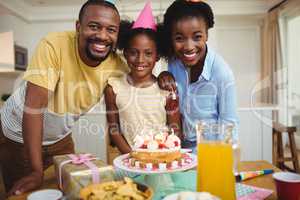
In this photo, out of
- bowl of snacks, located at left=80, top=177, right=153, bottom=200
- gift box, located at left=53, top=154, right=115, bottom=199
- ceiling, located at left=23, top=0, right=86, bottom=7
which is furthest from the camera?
ceiling, located at left=23, top=0, right=86, bottom=7

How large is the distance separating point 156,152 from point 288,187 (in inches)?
12.2

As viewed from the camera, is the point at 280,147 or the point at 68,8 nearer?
the point at 280,147

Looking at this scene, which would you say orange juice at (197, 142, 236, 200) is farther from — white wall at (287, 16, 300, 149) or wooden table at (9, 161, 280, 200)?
white wall at (287, 16, 300, 149)

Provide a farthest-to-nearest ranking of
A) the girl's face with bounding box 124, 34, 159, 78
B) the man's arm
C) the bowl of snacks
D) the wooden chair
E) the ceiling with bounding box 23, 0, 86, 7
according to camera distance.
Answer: the ceiling with bounding box 23, 0, 86, 7, the wooden chair, the girl's face with bounding box 124, 34, 159, 78, the man's arm, the bowl of snacks

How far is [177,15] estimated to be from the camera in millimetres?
915

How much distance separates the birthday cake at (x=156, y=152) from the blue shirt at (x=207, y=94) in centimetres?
19

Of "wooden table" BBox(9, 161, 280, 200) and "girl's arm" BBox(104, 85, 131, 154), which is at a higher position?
"girl's arm" BBox(104, 85, 131, 154)

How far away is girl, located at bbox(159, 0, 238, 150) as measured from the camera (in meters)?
0.90

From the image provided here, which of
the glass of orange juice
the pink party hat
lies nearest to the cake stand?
the glass of orange juice

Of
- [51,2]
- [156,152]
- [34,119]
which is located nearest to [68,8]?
[51,2]

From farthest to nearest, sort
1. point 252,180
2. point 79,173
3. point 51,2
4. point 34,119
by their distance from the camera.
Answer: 1. point 51,2
2. point 34,119
3. point 252,180
4. point 79,173

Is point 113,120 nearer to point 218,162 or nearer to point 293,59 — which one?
point 218,162

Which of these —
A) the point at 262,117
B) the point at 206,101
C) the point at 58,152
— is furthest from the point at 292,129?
the point at 58,152

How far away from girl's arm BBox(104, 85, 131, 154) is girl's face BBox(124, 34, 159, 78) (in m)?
0.12
